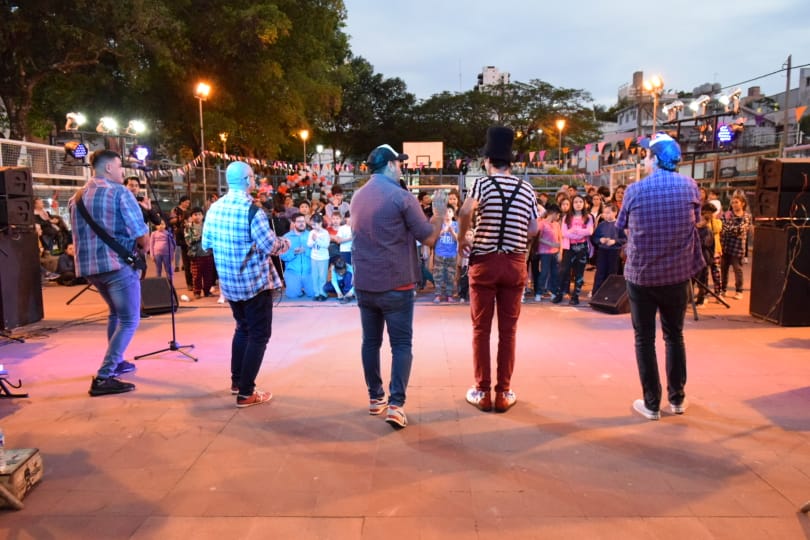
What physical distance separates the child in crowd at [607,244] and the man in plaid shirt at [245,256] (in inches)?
230

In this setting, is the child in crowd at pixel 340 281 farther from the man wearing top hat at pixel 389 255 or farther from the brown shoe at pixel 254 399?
the man wearing top hat at pixel 389 255

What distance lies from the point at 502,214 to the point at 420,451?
1.66 meters

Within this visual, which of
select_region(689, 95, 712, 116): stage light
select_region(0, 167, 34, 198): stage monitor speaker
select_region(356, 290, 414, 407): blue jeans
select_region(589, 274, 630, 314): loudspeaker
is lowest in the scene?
select_region(589, 274, 630, 314): loudspeaker

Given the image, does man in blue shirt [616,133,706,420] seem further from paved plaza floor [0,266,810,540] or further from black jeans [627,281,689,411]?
paved plaza floor [0,266,810,540]

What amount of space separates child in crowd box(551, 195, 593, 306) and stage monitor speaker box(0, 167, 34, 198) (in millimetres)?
7411

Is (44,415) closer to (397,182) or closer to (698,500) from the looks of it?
(397,182)

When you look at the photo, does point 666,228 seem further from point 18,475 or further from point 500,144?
point 18,475

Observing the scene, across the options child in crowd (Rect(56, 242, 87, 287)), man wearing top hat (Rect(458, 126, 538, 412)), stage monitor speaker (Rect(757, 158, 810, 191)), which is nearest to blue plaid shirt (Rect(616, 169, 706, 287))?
man wearing top hat (Rect(458, 126, 538, 412))

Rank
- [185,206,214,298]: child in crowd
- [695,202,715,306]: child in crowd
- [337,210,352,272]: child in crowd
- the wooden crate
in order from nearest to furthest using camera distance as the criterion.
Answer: the wooden crate < [695,202,715,306]: child in crowd < [337,210,352,272]: child in crowd < [185,206,214,298]: child in crowd

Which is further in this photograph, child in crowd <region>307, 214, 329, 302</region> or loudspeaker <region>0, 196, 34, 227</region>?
child in crowd <region>307, 214, 329, 302</region>

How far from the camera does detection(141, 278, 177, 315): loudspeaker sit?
325 inches

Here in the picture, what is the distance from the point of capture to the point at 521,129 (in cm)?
4731

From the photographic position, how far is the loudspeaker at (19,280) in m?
7.29

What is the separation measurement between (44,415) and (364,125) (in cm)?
4527
